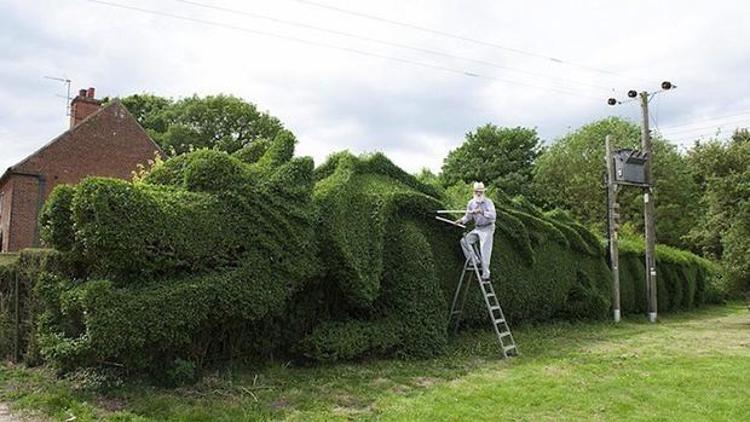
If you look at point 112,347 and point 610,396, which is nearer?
point 112,347

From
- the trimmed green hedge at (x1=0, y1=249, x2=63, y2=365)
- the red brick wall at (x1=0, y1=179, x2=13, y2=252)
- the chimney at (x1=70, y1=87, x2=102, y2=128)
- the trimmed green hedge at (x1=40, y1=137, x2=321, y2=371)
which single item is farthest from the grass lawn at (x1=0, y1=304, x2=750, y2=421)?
the chimney at (x1=70, y1=87, x2=102, y2=128)

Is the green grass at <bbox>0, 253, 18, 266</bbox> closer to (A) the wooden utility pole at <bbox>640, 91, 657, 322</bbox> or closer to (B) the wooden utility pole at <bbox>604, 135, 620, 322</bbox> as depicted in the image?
(B) the wooden utility pole at <bbox>604, 135, 620, 322</bbox>

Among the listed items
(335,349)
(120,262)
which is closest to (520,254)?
(335,349)

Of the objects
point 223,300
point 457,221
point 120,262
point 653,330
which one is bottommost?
point 653,330

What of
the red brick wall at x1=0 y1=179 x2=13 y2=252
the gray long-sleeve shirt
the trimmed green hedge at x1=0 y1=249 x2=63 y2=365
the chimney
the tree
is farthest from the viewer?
the tree

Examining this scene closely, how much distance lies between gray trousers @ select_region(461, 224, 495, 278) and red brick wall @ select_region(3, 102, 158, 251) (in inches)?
791

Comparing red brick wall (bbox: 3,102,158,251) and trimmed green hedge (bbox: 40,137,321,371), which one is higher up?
red brick wall (bbox: 3,102,158,251)

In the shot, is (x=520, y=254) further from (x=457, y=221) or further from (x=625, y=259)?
(x=625, y=259)

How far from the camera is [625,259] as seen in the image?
1952cm

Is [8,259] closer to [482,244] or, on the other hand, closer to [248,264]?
[248,264]

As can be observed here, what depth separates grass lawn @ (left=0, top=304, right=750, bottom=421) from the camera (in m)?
6.71

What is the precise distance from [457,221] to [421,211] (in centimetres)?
70

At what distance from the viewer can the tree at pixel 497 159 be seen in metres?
Result: 37.7

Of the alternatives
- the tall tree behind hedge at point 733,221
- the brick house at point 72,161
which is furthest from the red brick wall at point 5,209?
the tall tree behind hedge at point 733,221
